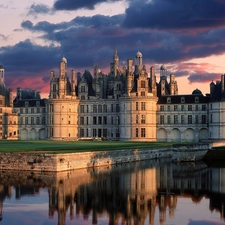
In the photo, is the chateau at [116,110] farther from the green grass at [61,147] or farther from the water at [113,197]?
the water at [113,197]

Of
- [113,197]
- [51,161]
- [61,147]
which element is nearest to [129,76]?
[61,147]

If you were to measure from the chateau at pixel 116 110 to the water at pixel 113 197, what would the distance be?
135 feet

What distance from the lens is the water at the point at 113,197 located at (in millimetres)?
25250

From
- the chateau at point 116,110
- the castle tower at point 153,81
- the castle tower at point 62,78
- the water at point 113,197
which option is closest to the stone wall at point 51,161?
the water at point 113,197

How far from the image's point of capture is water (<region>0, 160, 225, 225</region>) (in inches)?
994

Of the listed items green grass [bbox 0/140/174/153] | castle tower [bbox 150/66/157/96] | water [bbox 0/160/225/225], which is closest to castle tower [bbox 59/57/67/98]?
castle tower [bbox 150/66/157/96]

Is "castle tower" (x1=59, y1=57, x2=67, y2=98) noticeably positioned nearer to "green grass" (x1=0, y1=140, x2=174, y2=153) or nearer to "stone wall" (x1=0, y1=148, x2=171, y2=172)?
"green grass" (x1=0, y1=140, x2=174, y2=153)

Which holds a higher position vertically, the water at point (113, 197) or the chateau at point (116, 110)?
the chateau at point (116, 110)

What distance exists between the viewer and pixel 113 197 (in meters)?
30.7

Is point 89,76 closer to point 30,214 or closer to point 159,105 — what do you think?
point 159,105

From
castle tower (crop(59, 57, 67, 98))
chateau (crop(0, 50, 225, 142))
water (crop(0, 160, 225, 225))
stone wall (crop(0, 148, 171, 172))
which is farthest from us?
castle tower (crop(59, 57, 67, 98))

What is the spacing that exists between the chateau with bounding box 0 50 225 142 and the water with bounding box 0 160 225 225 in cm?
4120

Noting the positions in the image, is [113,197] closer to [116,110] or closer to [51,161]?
[51,161]

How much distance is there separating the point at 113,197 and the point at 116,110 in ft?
198
